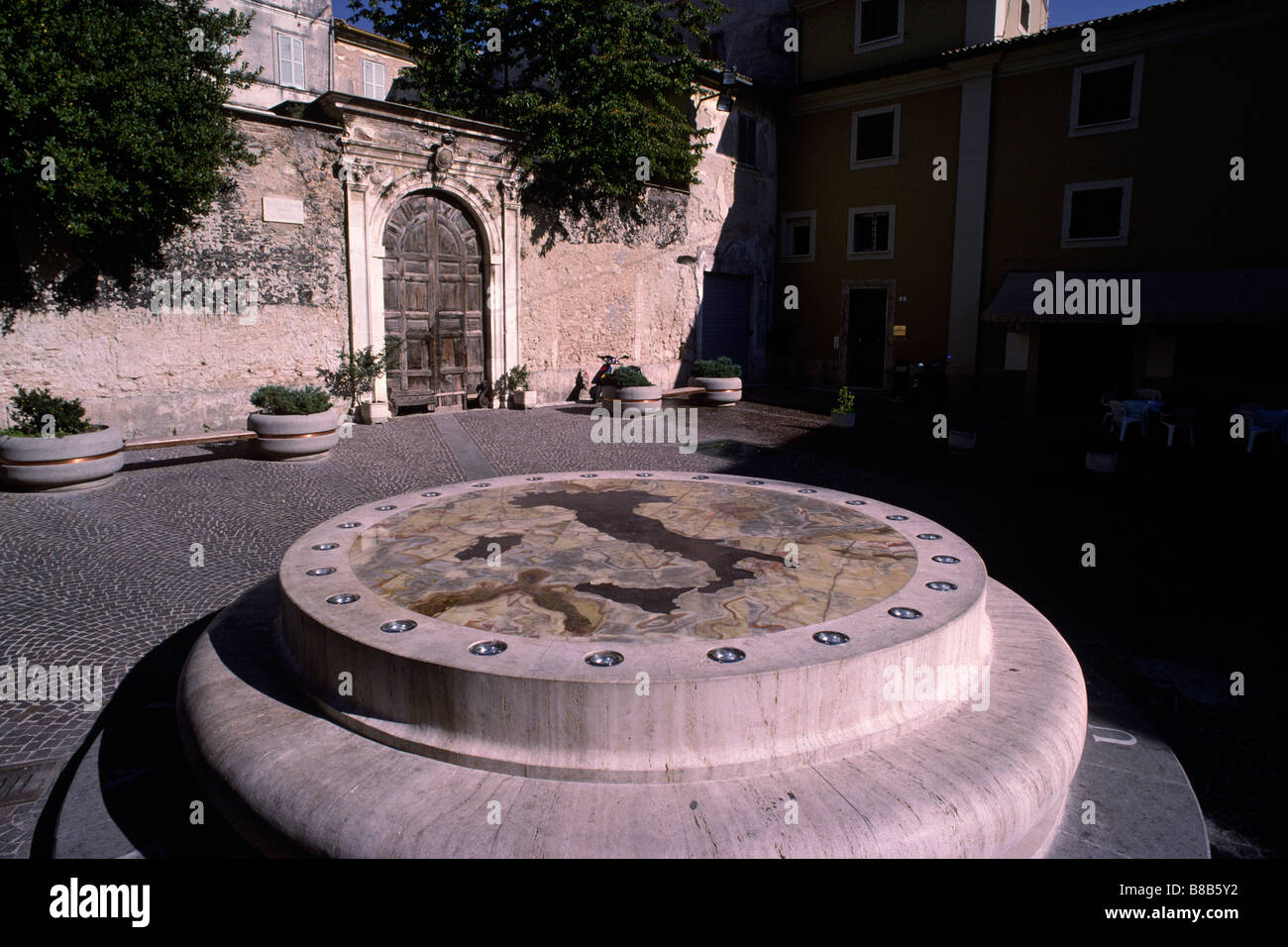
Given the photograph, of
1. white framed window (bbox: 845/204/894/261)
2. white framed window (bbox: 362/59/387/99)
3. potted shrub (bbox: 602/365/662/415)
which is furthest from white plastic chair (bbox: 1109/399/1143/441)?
white framed window (bbox: 362/59/387/99)

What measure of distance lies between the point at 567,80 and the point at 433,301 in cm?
552

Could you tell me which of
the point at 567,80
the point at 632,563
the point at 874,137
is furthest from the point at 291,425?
the point at 874,137

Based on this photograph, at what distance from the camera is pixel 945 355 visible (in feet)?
59.5

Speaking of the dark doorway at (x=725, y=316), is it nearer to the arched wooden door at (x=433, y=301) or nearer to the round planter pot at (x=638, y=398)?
the round planter pot at (x=638, y=398)

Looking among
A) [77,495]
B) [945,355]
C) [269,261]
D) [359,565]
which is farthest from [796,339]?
[359,565]

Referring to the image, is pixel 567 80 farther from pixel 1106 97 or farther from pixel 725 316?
pixel 1106 97

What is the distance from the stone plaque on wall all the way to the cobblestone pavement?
3191 mm

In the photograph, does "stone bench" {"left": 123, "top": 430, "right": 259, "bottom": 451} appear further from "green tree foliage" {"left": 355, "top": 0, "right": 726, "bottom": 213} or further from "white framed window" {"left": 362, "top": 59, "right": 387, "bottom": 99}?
"white framed window" {"left": 362, "top": 59, "right": 387, "bottom": 99}

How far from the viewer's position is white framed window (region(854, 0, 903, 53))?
18922 millimetres

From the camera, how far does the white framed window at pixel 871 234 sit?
1898cm

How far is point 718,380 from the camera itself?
624 inches

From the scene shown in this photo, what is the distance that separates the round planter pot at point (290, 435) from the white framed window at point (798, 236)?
14.3 m

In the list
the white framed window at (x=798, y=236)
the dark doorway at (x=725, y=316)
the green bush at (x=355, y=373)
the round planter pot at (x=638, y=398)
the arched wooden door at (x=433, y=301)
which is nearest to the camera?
the green bush at (x=355, y=373)

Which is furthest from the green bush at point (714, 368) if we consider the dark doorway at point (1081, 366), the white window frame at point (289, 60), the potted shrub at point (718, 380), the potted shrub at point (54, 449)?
the white window frame at point (289, 60)
